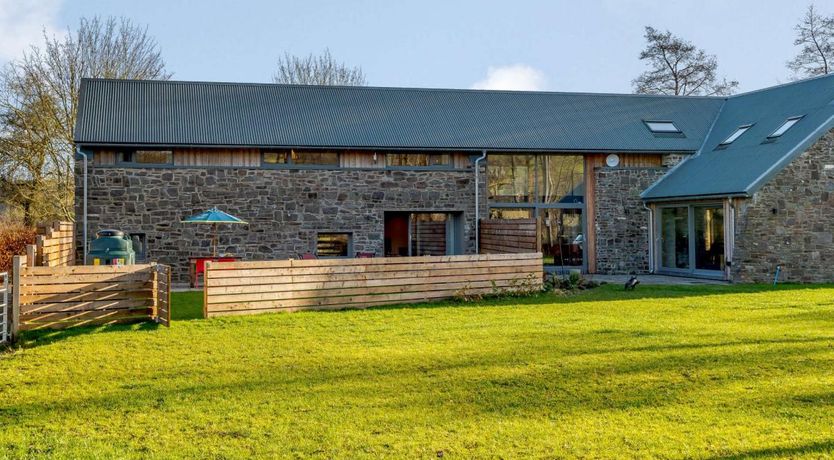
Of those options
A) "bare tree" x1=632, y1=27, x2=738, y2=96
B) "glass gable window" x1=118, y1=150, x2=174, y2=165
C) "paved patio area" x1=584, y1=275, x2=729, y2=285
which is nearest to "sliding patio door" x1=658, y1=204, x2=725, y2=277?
"paved patio area" x1=584, y1=275, x2=729, y2=285

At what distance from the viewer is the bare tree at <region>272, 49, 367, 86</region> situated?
37.4 metres

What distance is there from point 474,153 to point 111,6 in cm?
1669

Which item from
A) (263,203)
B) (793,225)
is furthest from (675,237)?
(263,203)

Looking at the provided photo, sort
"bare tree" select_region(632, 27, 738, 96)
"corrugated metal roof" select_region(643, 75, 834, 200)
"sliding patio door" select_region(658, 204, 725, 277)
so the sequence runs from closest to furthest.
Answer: "corrugated metal roof" select_region(643, 75, 834, 200), "sliding patio door" select_region(658, 204, 725, 277), "bare tree" select_region(632, 27, 738, 96)

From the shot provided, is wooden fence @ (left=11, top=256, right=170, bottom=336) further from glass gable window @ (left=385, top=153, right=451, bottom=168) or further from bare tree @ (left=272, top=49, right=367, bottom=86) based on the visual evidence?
bare tree @ (left=272, top=49, right=367, bottom=86)

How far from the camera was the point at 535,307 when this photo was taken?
1273 cm

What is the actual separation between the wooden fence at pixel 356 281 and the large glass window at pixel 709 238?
20.5 feet

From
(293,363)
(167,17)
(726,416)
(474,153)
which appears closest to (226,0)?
(167,17)

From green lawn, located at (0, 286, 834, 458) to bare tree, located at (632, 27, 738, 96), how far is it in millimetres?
27068

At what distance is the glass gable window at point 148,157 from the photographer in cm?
1809

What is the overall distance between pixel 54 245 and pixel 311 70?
24.8 m

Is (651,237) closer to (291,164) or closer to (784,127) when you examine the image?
(784,127)

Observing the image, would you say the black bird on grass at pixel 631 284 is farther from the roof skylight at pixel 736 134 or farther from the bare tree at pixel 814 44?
the bare tree at pixel 814 44

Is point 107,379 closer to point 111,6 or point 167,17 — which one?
point 167,17
